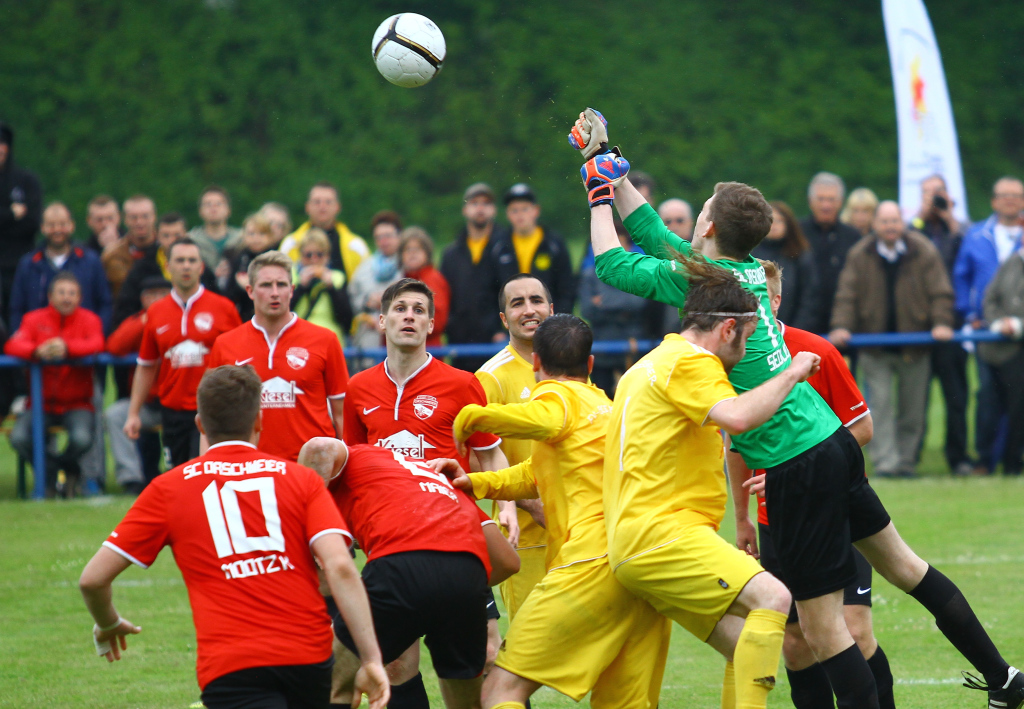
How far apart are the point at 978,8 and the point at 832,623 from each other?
26.2 metres

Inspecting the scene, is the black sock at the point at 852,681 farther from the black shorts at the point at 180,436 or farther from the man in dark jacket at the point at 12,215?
the man in dark jacket at the point at 12,215

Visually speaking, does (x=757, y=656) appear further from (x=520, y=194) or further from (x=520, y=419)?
(x=520, y=194)

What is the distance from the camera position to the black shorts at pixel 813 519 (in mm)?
4496

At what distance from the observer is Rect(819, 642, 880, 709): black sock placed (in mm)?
4418

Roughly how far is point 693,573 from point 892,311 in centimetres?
749

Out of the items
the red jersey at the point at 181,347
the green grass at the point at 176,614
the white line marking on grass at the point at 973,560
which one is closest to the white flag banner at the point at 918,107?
the green grass at the point at 176,614

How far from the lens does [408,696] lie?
470 centimetres

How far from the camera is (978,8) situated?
27.5 metres

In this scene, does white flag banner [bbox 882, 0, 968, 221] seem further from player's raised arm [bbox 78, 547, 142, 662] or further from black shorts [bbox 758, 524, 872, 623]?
player's raised arm [bbox 78, 547, 142, 662]

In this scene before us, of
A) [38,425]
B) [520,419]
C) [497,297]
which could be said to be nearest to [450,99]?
[497,297]

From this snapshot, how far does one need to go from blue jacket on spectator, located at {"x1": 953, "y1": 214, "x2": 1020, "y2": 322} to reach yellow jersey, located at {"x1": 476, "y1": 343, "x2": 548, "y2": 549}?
22.1 ft

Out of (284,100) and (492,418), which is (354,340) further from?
(284,100)

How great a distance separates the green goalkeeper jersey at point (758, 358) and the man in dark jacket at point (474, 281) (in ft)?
20.9

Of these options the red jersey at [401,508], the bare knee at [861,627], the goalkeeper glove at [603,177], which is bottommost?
the bare knee at [861,627]
